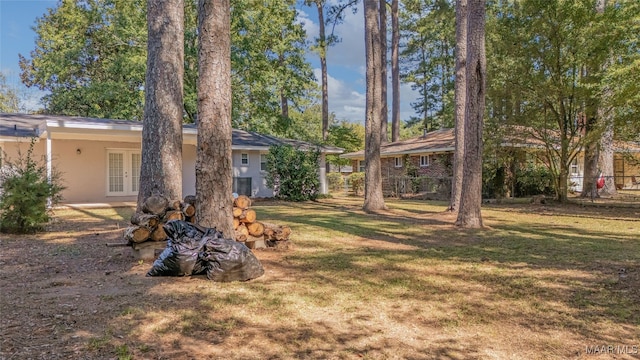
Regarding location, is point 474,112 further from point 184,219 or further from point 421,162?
point 421,162

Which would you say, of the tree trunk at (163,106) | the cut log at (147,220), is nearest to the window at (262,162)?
the tree trunk at (163,106)

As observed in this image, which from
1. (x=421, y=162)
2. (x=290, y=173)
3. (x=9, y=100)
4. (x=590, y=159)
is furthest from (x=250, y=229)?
(x=9, y=100)

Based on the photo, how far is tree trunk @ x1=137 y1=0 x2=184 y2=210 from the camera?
7434mm

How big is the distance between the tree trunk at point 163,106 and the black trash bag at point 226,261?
315cm

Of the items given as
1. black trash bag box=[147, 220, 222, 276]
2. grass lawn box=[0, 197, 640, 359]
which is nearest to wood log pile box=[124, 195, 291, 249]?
grass lawn box=[0, 197, 640, 359]

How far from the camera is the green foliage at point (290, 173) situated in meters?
17.2

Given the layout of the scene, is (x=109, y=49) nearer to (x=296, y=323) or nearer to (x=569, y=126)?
(x=569, y=126)

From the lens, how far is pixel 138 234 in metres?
5.50

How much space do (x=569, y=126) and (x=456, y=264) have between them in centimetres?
1206

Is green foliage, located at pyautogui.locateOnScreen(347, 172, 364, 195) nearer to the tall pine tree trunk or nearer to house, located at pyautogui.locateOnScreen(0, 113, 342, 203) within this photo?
house, located at pyautogui.locateOnScreen(0, 113, 342, 203)

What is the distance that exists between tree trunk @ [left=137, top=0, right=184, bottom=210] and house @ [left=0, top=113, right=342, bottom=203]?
647 centimetres

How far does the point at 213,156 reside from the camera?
214 inches

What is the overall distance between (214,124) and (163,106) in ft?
8.79

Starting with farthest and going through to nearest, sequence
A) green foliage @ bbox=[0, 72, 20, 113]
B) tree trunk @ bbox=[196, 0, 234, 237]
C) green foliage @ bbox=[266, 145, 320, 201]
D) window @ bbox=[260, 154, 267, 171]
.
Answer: green foliage @ bbox=[0, 72, 20, 113]
window @ bbox=[260, 154, 267, 171]
green foliage @ bbox=[266, 145, 320, 201]
tree trunk @ bbox=[196, 0, 234, 237]
